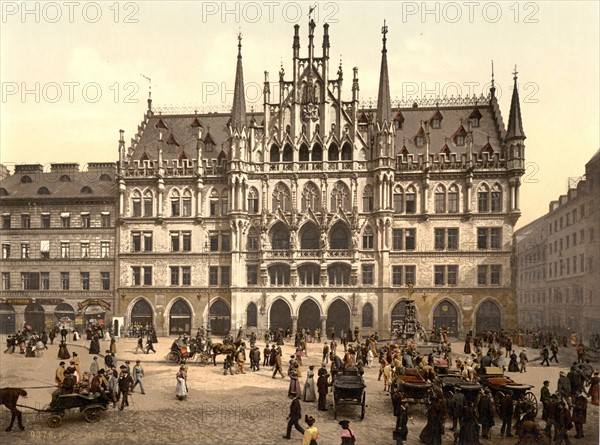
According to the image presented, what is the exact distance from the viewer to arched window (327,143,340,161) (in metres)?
49.6

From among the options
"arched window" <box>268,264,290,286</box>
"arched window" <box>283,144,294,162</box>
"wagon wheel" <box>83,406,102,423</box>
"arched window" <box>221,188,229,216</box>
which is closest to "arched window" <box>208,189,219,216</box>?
"arched window" <box>221,188,229,216</box>

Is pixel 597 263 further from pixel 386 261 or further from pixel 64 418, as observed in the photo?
pixel 64 418

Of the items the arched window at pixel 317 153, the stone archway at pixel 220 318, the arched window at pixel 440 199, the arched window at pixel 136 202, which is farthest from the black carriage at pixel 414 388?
the arched window at pixel 136 202

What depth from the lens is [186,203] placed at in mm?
51469

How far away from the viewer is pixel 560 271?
5328 cm

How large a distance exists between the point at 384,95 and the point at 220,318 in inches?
1036

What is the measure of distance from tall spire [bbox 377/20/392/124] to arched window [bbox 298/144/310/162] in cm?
733

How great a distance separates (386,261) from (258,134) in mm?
17257

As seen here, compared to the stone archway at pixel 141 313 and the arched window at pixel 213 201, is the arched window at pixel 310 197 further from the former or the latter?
the stone archway at pixel 141 313

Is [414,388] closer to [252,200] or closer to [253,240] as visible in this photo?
[253,240]

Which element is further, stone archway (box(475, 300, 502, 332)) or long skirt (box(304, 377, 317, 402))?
stone archway (box(475, 300, 502, 332))

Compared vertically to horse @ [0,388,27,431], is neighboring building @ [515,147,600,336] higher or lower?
higher

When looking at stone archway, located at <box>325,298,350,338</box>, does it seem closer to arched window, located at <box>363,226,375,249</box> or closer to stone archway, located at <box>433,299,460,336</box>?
arched window, located at <box>363,226,375,249</box>

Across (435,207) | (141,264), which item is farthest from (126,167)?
(435,207)
